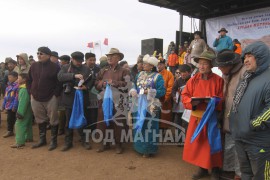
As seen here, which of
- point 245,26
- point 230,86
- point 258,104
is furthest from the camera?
point 245,26

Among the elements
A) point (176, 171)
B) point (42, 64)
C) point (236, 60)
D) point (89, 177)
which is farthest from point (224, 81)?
point (42, 64)

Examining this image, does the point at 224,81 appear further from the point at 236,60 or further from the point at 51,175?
the point at 51,175

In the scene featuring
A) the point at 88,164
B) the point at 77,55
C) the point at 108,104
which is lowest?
the point at 88,164

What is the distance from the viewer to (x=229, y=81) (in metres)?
3.69

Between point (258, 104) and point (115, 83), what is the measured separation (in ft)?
9.72

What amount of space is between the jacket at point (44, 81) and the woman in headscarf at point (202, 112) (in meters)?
2.80

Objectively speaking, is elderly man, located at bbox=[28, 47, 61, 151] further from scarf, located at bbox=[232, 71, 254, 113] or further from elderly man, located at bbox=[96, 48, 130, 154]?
scarf, located at bbox=[232, 71, 254, 113]

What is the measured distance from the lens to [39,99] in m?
5.30

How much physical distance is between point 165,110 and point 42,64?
9.19 ft

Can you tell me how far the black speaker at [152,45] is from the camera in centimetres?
953

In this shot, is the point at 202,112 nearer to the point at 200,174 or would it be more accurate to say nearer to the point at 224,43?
the point at 200,174

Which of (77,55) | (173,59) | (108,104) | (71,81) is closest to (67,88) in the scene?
(71,81)

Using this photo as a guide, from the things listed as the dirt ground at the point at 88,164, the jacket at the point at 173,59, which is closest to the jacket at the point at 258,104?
the dirt ground at the point at 88,164

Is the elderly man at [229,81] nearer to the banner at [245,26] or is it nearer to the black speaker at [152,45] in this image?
the black speaker at [152,45]
